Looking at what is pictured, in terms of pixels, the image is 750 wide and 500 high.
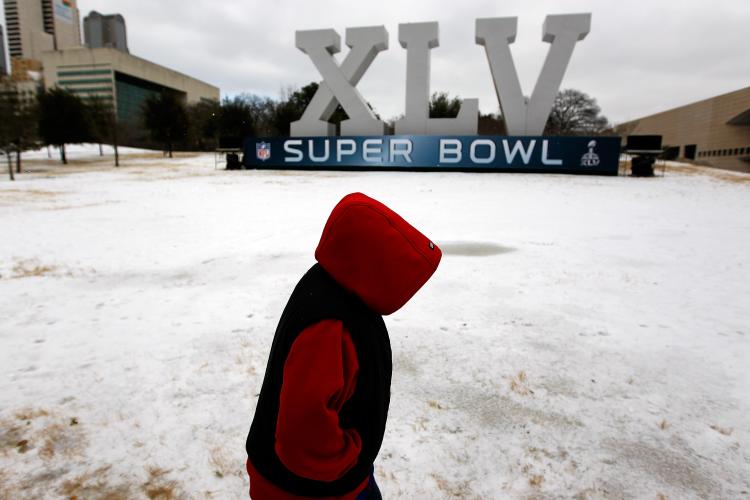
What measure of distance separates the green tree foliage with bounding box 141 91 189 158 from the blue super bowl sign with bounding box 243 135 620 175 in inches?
781

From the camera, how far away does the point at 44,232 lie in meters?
8.48

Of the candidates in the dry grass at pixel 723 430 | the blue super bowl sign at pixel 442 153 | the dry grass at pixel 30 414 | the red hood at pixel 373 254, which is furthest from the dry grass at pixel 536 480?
the blue super bowl sign at pixel 442 153

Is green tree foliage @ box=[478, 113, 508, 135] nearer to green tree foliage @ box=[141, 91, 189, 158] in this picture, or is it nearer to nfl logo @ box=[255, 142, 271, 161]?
green tree foliage @ box=[141, 91, 189, 158]

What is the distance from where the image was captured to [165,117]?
40375 millimetres

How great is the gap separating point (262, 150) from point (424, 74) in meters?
10.3

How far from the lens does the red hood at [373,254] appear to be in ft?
3.71

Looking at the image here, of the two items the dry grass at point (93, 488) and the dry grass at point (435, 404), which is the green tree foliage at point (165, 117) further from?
the dry grass at point (435, 404)

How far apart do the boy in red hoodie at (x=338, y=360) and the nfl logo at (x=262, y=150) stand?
25.2 metres

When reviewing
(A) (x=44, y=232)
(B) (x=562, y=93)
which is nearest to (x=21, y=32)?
(B) (x=562, y=93)

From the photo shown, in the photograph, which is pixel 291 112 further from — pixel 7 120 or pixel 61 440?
pixel 61 440

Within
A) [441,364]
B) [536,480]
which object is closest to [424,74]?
[441,364]

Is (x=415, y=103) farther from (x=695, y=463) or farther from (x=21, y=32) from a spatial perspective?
(x=21, y=32)

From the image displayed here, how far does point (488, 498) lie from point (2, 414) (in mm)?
3063

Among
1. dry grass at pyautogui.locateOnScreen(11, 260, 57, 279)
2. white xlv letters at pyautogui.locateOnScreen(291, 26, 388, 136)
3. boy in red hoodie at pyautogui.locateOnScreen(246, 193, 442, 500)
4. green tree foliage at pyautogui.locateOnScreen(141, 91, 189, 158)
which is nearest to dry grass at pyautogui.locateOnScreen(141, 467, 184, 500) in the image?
boy in red hoodie at pyautogui.locateOnScreen(246, 193, 442, 500)
